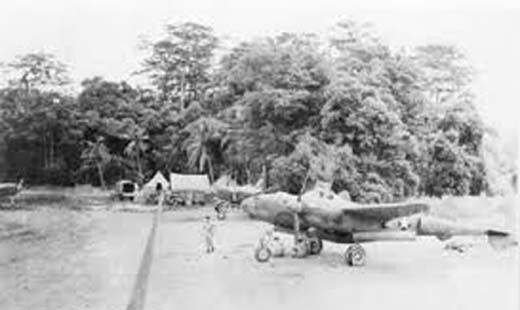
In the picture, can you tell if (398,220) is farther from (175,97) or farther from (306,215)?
(175,97)

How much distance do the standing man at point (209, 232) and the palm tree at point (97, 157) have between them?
0.25m

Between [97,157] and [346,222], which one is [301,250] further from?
[97,157]

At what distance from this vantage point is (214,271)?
5.50ft

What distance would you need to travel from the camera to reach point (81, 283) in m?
1.61

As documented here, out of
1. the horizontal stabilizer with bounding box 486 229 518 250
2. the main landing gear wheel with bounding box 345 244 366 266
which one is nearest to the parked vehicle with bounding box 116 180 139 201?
the main landing gear wheel with bounding box 345 244 366 266

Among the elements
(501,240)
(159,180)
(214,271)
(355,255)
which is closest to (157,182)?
(159,180)

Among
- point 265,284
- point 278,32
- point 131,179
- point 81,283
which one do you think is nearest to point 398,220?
point 265,284

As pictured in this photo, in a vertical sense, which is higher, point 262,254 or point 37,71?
point 37,71

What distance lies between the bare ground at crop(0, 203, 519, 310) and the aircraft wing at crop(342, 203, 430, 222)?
86mm

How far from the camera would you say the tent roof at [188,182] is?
164cm

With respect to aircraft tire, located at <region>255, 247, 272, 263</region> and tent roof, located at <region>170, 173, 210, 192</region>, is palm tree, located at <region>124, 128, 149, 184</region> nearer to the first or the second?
tent roof, located at <region>170, 173, 210, 192</region>

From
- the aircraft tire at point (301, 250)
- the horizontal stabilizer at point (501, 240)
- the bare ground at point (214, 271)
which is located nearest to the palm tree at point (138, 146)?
the bare ground at point (214, 271)

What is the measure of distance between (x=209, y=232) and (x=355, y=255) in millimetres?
367

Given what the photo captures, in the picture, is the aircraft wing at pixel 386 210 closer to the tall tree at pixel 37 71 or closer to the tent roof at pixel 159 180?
the tent roof at pixel 159 180
